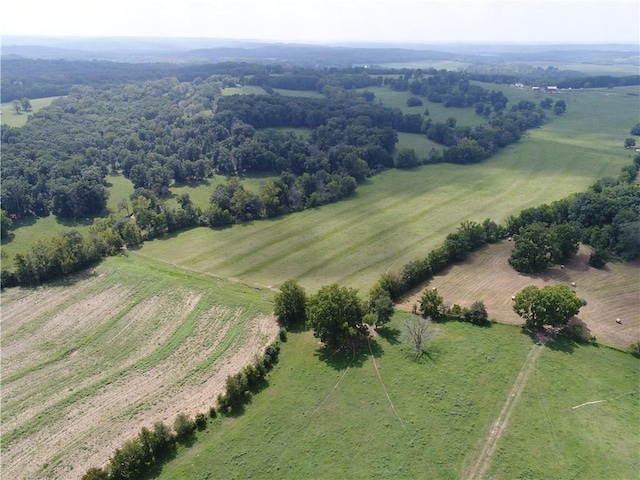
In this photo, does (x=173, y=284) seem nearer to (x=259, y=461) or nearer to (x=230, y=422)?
(x=230, y=422)

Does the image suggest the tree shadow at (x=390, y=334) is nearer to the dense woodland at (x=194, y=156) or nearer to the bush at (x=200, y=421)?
the bush at (x=200, y=421)

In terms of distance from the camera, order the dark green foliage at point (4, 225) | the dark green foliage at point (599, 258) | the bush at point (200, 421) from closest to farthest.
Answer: the bush at point (200, 421), the dark green foliage at point (599, 258), the dark green foliage at point (4, 225)

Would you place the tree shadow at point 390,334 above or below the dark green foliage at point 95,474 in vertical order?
above

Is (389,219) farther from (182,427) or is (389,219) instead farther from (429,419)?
(182,427)

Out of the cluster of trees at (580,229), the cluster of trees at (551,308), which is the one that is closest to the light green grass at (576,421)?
the cluster of trees at (551,308)

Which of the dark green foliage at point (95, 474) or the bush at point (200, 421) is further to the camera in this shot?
the bush at point (200, 421)

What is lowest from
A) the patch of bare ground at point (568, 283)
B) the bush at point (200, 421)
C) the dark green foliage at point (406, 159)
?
the bush at point (200, 421)

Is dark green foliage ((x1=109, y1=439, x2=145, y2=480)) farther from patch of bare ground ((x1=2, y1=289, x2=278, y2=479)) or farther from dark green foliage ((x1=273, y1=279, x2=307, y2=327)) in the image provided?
dark green foliage ((x1=273, y1=279, x2=307, y2=327))
